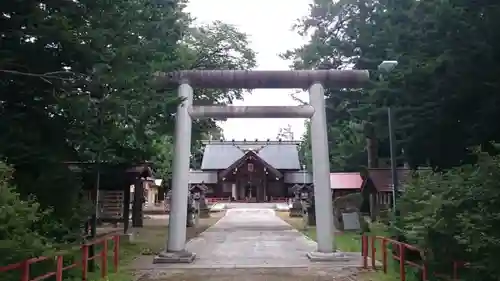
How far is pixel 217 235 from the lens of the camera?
78.8 feet

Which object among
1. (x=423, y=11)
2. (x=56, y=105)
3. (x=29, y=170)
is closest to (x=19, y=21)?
(x=56, y=105)

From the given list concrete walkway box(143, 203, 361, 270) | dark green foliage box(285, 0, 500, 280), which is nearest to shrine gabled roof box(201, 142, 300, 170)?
concrete walkway box(143, 203, 361, 270)

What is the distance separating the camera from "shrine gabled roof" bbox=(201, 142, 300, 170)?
63.5 m

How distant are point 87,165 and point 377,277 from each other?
8.99 metres

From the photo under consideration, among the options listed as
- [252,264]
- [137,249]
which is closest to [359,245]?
[252,264]

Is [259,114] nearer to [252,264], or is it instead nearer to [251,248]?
[252,264]

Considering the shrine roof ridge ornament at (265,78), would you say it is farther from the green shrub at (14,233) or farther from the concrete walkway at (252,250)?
the green shrub at (14,233)

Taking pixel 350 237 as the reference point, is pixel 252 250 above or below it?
below

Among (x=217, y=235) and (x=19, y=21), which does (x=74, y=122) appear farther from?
(x=217, y=235)

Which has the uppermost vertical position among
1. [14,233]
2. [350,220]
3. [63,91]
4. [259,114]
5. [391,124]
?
[259,114]

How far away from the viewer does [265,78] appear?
15.7 metres

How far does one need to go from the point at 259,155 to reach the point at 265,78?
160ft

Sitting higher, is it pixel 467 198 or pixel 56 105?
pixel 56 105

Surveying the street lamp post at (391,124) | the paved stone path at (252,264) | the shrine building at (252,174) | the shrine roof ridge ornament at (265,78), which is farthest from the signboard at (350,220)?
the shrine building at (252,174)
